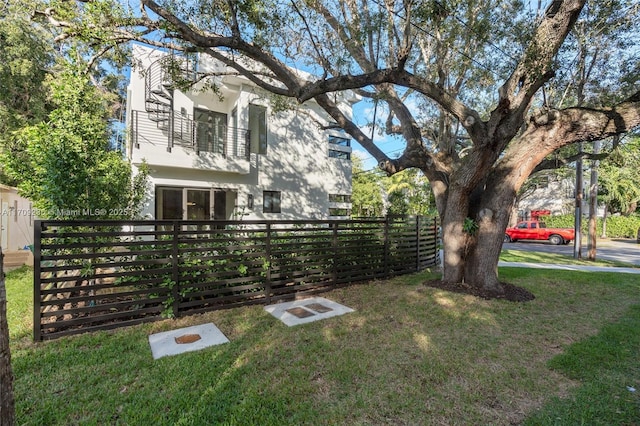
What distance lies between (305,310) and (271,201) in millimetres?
6504

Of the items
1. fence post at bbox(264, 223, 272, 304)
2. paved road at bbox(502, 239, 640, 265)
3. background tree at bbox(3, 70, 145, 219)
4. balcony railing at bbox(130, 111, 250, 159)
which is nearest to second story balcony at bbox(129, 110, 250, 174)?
balcony railing at bbox(130, 111, 250, 159)

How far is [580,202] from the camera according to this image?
37.5 ft

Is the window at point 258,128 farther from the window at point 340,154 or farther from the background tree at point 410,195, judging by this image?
the background tree at point 410,195

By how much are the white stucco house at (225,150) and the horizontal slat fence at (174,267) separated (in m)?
3.27

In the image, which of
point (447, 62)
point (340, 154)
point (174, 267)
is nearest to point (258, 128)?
point (340, 154)

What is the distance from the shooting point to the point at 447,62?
23.5 ft

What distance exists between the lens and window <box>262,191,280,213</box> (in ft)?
35.1

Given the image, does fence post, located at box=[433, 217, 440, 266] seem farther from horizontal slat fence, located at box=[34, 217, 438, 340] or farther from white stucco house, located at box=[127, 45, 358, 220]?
white stucco house, located at box=[127, 45, 358, 220]

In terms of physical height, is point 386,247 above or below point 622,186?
below

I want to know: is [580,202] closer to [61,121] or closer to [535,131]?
[535,131]

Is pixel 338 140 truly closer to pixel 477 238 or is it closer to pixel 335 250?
pixel 335 250

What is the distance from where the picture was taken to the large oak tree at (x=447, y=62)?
484 centimetres

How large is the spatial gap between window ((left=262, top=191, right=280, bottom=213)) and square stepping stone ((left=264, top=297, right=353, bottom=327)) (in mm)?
5764

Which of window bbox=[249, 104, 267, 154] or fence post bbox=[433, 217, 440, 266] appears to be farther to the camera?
window bbox=[249, 104, 267, 154]
